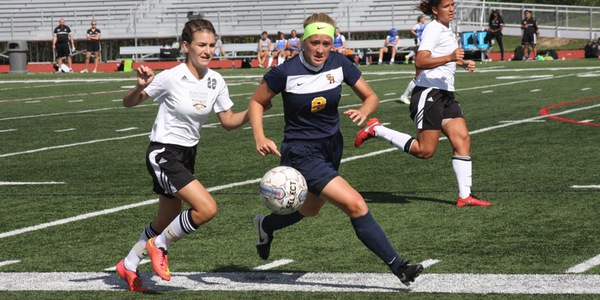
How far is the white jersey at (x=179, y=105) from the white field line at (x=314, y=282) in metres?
0.88

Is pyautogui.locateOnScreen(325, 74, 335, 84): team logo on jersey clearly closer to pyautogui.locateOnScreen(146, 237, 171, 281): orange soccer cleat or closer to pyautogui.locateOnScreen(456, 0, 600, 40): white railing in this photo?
pyautogui.locateOnScreen(146, 237, 171, 281): orange soccer cleat

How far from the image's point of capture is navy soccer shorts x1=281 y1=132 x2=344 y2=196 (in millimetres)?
6824

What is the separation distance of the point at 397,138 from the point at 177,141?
3.83 meters

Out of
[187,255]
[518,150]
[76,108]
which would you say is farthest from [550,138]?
[76,108]

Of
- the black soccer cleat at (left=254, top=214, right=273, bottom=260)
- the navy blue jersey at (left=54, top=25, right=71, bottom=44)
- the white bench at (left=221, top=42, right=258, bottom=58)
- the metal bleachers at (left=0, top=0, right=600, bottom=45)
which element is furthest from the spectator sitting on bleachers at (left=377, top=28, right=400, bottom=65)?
the black soccer cleat at (left=254, top=214, right=273, bottom=260)

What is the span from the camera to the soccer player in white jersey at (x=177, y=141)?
22.4 feet

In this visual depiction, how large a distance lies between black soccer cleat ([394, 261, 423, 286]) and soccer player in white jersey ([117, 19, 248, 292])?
3.91 ft

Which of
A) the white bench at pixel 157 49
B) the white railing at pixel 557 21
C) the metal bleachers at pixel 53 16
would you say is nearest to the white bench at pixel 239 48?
the white bench at pixel 157 49

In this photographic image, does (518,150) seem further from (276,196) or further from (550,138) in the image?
(276,196)

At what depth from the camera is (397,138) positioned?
10477 mm

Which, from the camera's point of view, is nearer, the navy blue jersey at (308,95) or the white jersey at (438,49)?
the navy blue jersey at (308,95)

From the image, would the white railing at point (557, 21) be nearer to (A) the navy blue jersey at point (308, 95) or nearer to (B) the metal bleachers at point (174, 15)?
(B) the metal bleachers at point (174, 15)

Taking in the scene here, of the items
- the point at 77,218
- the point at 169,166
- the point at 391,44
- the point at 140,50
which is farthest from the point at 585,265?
the point at 140,50

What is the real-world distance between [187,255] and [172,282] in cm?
91
